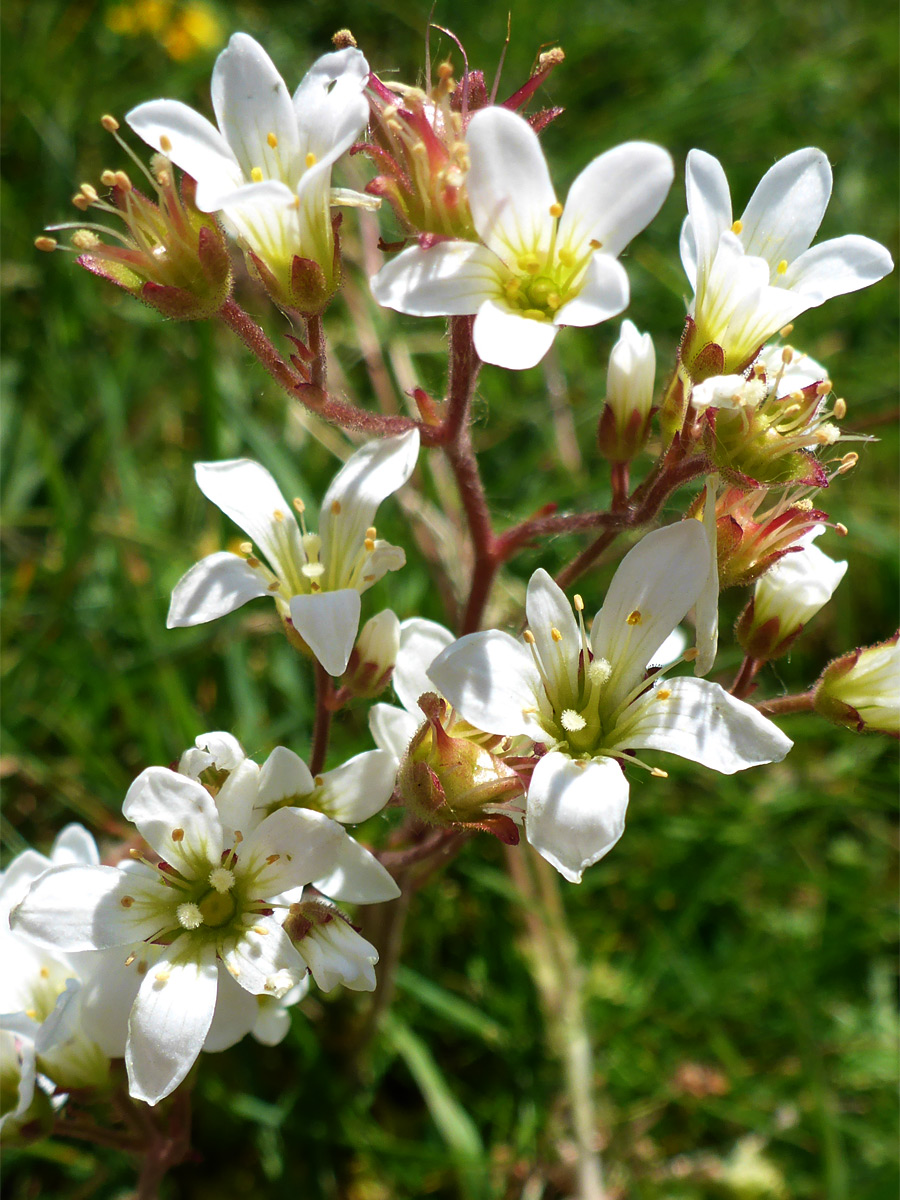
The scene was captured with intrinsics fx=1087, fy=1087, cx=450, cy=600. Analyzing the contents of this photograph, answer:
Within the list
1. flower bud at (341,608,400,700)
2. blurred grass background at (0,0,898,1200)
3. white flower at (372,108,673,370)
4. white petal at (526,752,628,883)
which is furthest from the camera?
blurred grass background at (0,0,898,1200)

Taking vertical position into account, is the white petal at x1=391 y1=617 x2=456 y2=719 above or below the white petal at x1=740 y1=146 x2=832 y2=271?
below

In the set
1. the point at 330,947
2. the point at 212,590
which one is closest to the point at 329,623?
the point at 212,590

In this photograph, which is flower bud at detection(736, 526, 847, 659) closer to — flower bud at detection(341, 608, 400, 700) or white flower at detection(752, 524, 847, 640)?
white flower at detection(752, 524, 847, 640)

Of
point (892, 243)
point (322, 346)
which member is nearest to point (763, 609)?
point (322, 346)

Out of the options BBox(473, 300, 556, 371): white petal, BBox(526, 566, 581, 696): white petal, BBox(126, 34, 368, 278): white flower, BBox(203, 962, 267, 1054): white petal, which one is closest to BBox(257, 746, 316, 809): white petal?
BBox(203, 962, 267, 1054): white petal

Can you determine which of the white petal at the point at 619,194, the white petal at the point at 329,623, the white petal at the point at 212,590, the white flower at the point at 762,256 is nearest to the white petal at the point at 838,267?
the white flower at the point at 762,256

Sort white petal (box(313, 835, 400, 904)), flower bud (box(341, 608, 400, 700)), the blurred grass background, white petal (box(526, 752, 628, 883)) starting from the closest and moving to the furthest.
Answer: white petal (box(526, 752, 628, 883)) → white petal (box(313, 835, 400, 904)) → flower bud (box(341, 608, 400, 700)) → the blurred grass background

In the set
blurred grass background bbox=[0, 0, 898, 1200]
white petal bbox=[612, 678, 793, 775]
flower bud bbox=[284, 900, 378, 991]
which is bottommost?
blurred grass background bbox=[0, 0, 898, 1200]

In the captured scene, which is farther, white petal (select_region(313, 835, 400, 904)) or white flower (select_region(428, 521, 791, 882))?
white petal (select_region(313, 835, 400, 904))
